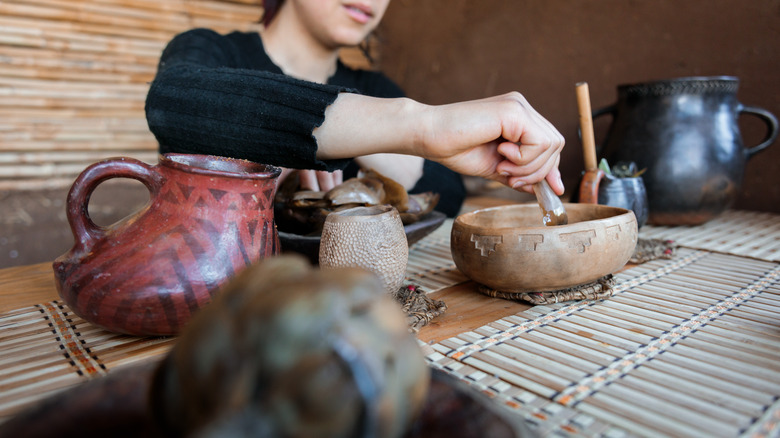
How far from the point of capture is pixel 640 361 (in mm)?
453

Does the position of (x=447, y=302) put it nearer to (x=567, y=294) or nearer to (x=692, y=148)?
(x=567, y=294)

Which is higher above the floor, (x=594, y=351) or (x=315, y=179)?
(x=315, y=179)

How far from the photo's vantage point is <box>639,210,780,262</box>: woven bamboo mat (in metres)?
0.87

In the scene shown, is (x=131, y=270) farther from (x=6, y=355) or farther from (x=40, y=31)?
(x=40, y=31)

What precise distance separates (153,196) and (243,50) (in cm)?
90

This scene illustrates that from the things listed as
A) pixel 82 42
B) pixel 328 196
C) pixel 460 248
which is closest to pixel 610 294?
pixel 460 248

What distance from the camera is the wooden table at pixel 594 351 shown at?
374mm

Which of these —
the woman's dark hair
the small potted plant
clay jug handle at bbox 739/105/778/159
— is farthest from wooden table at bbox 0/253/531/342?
the woman's dark hair

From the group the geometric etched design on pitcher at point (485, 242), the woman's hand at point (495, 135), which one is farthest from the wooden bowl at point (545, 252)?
the woman's hand at point (495, 135)

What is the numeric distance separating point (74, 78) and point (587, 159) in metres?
1.73

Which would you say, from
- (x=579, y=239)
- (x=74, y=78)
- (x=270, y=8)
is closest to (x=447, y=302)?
(x=579, y=239)

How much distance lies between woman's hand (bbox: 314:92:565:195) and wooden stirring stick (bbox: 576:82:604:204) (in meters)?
0.17

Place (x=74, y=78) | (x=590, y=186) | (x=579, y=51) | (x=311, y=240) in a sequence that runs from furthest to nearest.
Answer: (x=74, y=78), (x=579, y=51), (x=590, y=186), (x=311, y=240)

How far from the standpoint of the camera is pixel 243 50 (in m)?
1.30
